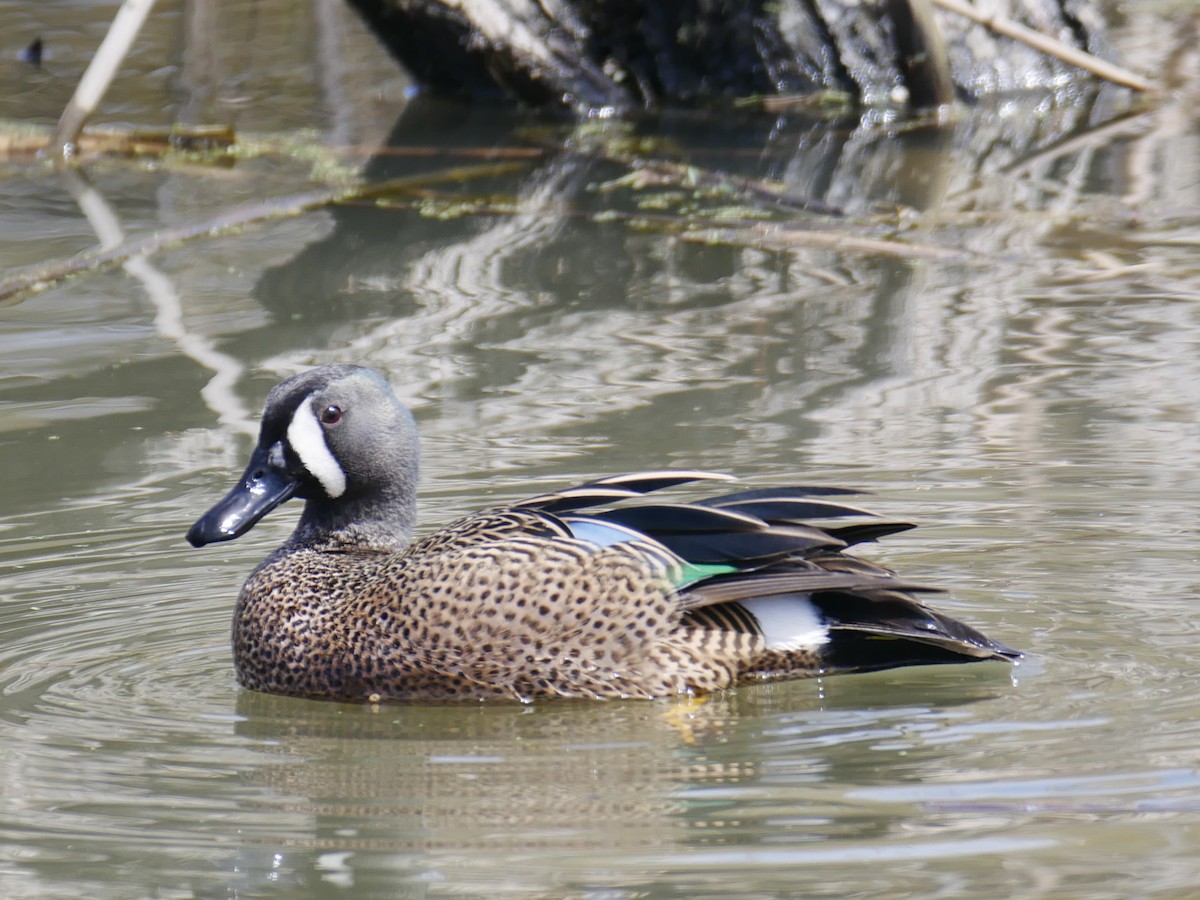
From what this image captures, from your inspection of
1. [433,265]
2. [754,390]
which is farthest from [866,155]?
[754,390]

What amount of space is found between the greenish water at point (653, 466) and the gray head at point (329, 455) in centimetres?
51

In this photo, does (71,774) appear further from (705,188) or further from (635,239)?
(705,188)

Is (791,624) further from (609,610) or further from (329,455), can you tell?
(329,455)

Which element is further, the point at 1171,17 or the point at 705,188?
the point at 1171,17

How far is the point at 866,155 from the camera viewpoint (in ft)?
40.8

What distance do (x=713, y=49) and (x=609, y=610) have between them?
1021 centimetres

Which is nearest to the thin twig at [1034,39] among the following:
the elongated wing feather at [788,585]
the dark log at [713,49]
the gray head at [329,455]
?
the dark log at [713,49]

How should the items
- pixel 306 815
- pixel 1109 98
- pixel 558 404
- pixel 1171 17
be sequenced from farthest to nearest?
pixel 1171 17 < pixel 1109 98 < pixel 558 404 < pixel 306 815

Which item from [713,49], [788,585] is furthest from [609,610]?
[713,49]

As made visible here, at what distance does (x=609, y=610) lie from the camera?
17.0 ft

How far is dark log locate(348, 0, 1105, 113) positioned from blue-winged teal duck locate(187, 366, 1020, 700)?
9.06m

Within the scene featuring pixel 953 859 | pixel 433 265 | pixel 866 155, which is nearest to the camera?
pixel 953 859

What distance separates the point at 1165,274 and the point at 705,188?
3174mm

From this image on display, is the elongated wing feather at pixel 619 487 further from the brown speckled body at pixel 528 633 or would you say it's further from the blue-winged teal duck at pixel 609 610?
the brown speckled body at pixel 528 633
